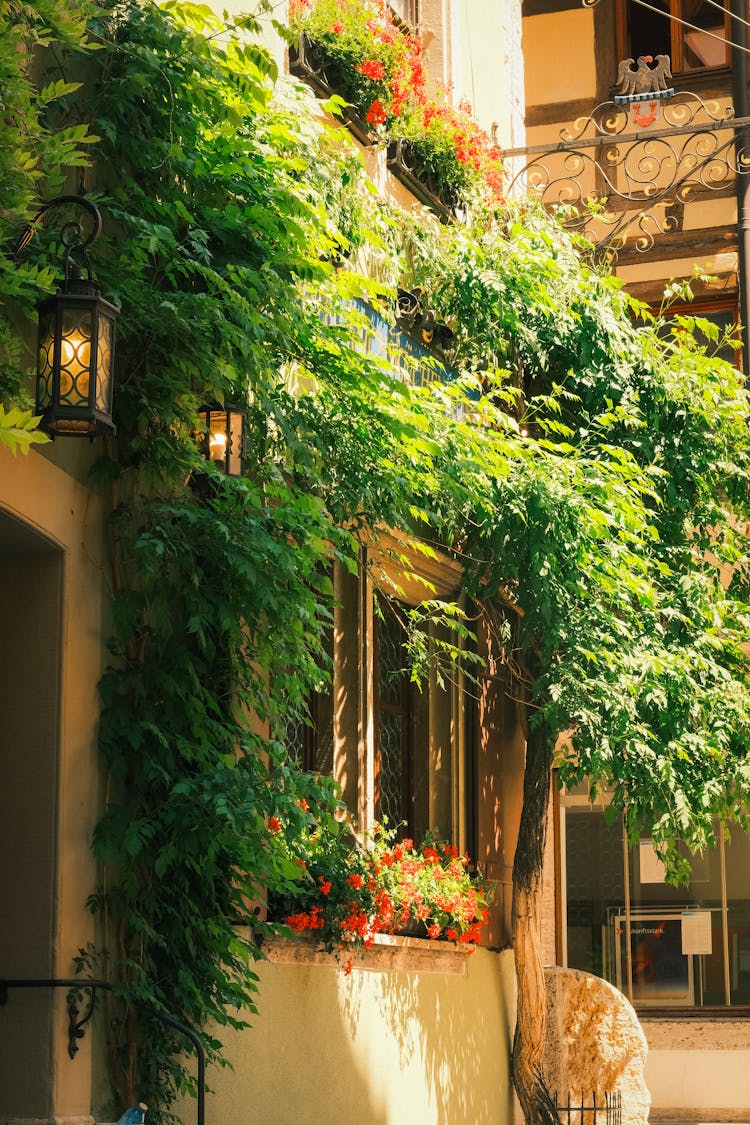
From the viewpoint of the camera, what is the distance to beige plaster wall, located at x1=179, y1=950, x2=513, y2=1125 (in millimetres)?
7398

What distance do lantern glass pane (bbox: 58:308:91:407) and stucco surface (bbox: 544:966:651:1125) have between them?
7044 millimetres

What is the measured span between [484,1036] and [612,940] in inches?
198

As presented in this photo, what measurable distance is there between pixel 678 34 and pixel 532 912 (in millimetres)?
9725

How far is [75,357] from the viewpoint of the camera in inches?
208

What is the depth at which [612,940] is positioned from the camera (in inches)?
605

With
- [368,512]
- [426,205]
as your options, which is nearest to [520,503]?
[368,512]

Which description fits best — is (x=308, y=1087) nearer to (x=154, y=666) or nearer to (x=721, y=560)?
(x=154, y=666)

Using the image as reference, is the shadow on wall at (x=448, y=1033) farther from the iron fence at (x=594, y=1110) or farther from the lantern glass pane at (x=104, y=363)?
the lantern glass pane at (x=104, y=363)

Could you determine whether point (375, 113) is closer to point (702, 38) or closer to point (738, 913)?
point (702, 38)

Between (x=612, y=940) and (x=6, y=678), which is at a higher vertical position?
(x=6, y=678)

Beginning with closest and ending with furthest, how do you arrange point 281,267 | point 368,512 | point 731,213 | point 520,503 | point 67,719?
point 67,719 < point 281,267 < point 368,512 < point 520,503 < point 731,213

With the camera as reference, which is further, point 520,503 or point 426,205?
point 426,205

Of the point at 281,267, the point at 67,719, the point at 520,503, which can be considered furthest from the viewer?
the point at 520,503

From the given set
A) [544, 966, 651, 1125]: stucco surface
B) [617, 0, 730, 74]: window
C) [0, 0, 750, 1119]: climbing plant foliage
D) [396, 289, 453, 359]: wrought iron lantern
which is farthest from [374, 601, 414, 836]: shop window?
[617, 0, 730, 74]: window
